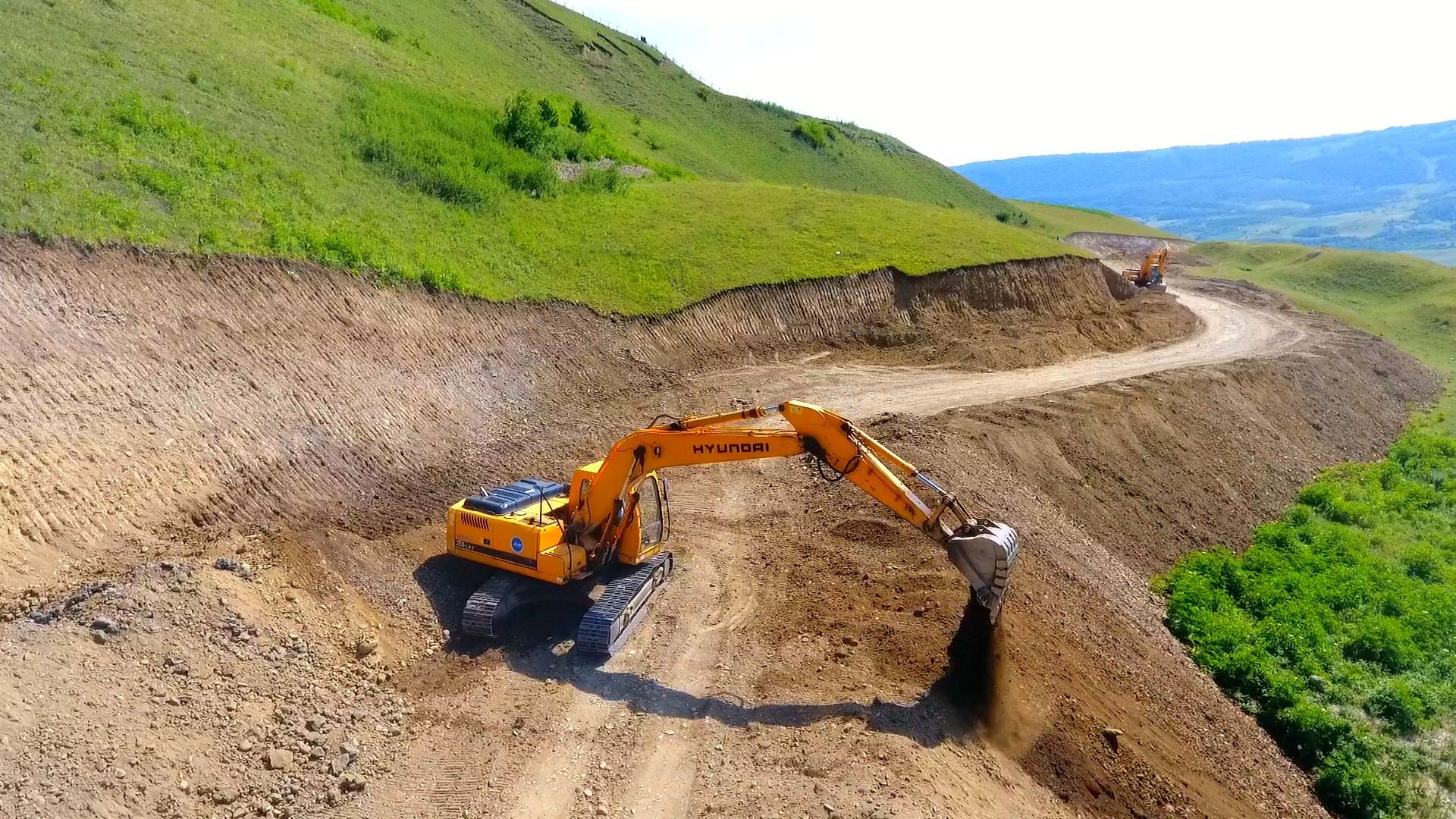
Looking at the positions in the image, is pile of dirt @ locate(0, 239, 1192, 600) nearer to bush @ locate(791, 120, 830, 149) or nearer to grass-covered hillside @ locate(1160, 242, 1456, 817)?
grass-covered hillside @ locate(1160, 242, 1456, 817)

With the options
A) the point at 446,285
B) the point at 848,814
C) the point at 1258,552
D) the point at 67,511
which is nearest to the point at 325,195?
the point at 446,285

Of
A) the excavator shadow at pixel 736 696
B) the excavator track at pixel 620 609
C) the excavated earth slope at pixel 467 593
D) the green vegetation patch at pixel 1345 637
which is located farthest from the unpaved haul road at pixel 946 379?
the excavator shadow at pixel 736 696

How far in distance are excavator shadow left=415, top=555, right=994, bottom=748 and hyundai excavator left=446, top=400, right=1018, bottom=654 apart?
1.14 feet

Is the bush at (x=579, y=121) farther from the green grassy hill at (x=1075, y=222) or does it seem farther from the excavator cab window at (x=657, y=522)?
the green grassy hill at (x=1075, y=222)

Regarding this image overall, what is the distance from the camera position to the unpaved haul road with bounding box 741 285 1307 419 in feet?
88.5

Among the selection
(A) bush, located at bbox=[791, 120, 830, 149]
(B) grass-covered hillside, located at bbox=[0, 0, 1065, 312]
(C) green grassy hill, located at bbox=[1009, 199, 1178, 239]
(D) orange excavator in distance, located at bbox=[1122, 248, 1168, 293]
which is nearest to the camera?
(B) grass-covered hillside, located at bbox=[0, 0, 1065, 312]

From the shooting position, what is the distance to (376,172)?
28.3m

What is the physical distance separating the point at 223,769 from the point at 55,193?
14.6 meters

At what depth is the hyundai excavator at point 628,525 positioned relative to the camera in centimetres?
1171

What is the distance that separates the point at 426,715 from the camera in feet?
38.5

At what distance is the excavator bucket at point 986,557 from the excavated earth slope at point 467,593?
1.95 m

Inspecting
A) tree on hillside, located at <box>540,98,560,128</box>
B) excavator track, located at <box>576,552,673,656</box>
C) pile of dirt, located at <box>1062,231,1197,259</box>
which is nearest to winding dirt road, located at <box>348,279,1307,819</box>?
excavator track, located at <box>576,552,673,656</box>

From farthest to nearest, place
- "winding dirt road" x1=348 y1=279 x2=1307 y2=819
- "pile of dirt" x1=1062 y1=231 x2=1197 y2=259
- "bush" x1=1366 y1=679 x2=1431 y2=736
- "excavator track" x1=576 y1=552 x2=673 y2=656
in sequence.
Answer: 1. "pile of dirt" x1=1062 y1=231 x2=1197 y2=259
2. "bush" x1=1366 y1=679 x2=1431 y2=736
3. "excavator track" x1=576 y1=552 x2=673 y2=656
4. "winding dirt road" x1=348 y1=279 x2=1307 y2=819

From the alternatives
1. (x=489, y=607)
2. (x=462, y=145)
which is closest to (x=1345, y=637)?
(x=489, y=607)
